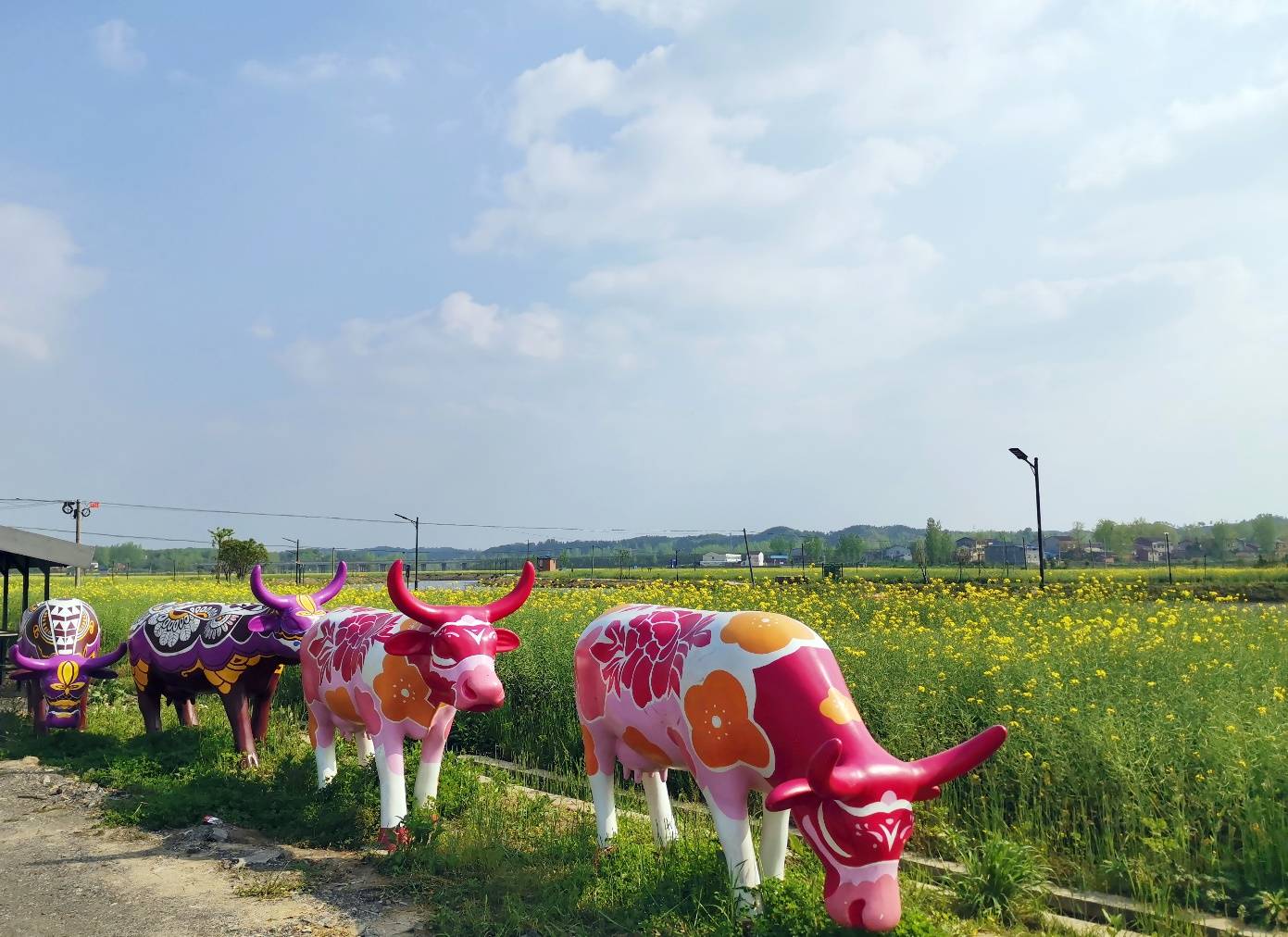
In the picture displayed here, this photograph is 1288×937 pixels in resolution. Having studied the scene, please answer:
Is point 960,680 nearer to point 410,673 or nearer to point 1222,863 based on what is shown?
point 1222,863

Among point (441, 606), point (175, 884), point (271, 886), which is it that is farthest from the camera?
point (441, 606)

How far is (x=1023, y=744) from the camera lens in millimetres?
6383

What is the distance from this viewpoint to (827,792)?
3.76 m

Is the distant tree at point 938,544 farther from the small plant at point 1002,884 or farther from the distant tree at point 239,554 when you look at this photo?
the small plant at point 1002,884

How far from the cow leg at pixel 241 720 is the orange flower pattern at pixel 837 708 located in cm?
677

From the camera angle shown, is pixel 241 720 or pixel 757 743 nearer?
pixel 757 743

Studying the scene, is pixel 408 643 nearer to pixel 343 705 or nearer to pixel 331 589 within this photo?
pixel 343 705

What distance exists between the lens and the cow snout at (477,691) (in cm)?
613

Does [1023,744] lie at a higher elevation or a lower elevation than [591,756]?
lower

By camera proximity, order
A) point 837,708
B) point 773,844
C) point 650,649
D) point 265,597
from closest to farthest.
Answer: point 837,708, point 773,844, point 650,649, point 265,597

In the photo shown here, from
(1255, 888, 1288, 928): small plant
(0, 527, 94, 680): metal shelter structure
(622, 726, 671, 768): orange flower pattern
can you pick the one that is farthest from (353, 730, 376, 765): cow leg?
(0, 527, 94, 680): metal shelter structure

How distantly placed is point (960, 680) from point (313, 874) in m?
5.21

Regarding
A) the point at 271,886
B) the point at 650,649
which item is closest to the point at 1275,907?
the point at 650,649

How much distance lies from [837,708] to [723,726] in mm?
622
